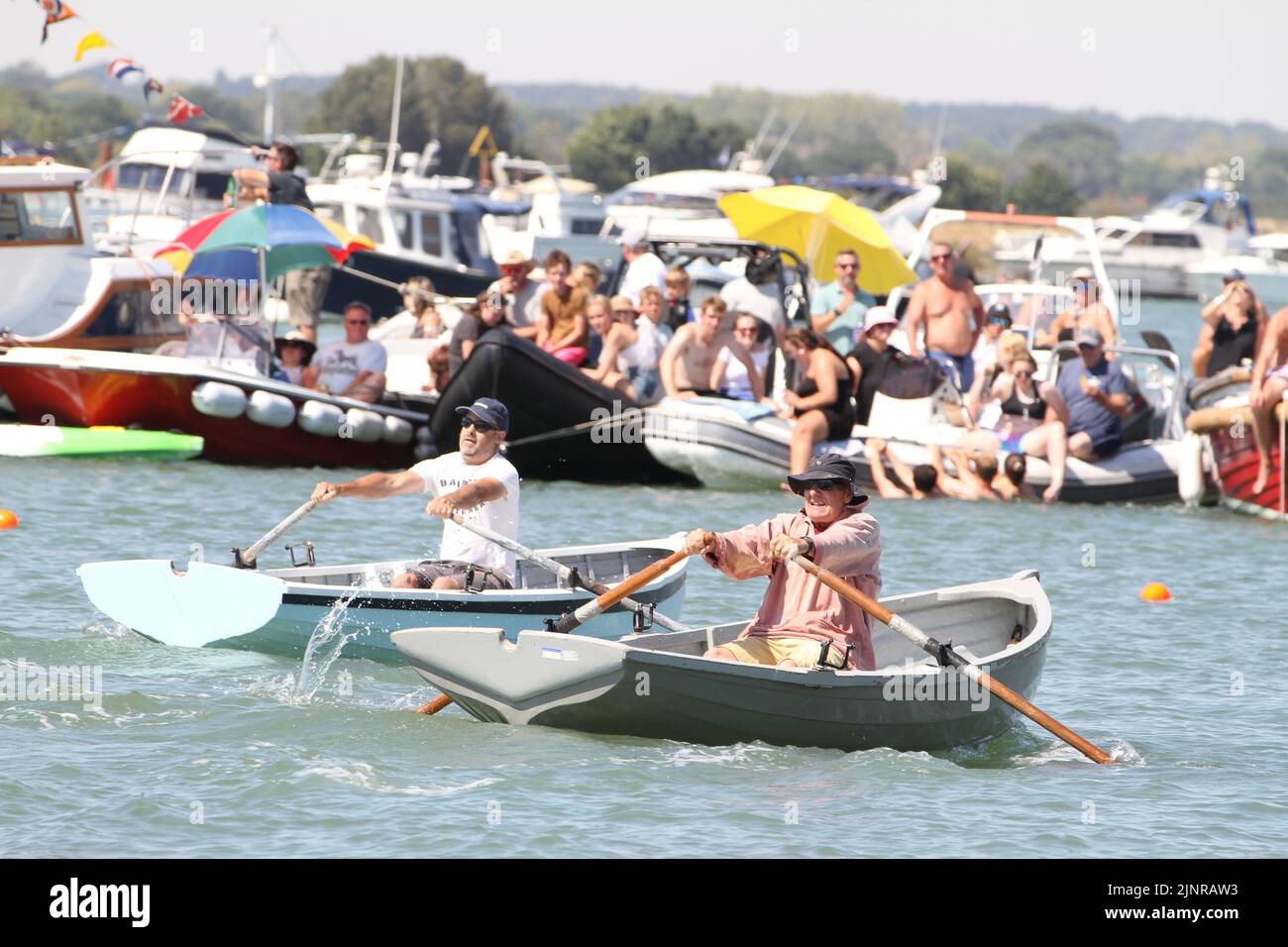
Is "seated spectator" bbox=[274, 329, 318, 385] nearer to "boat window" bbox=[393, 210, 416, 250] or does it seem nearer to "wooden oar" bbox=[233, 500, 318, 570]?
"wooden oar" bbox=[233, 500, 318, 570]

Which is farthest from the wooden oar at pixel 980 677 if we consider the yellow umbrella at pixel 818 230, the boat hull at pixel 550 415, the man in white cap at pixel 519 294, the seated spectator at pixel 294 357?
the yellow umbrella at pixel 818 230

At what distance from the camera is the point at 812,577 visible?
352 inches

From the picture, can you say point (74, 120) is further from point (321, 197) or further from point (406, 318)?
point (406, 318)

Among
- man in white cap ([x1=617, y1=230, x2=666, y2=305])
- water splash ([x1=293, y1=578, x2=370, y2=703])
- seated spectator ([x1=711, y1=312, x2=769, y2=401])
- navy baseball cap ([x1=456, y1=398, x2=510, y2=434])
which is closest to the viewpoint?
navy baseball cap ([x1=456, y1=398, x2=510, y2=434])

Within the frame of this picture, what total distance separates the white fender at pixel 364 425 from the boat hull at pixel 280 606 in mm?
6640

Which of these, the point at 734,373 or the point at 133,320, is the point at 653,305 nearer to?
the point at 734,373

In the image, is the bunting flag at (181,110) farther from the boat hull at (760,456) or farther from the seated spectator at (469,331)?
the boat hull at (760,456)

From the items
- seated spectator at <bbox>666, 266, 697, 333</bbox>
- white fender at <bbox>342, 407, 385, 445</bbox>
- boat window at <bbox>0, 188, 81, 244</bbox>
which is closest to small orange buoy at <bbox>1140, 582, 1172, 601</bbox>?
seated spectator at <bbox>666, 266, 697, 333</bbox>

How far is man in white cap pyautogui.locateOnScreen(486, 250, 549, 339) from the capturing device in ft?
58.6

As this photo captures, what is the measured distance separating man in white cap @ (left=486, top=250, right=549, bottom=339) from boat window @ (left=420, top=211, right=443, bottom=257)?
20352mm

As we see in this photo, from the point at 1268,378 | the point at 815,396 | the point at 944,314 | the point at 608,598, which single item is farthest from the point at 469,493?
the point at 944,314

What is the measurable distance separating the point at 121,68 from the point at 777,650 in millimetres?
15238

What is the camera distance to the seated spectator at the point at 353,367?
1773 centimetres

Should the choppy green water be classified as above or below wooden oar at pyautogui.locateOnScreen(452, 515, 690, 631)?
A: below
